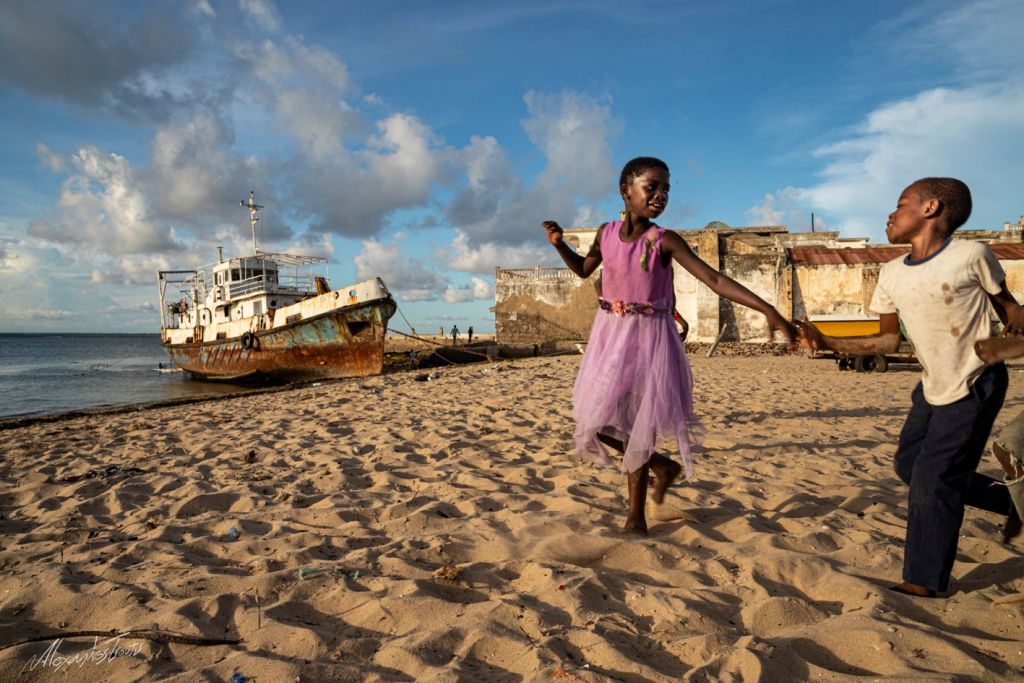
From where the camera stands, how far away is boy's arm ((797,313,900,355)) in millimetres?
2451

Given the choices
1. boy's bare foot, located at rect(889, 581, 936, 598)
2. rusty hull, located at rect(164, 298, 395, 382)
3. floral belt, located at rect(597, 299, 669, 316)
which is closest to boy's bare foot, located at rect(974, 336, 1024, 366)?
boy's bare foot, located at rect(889, 581, 936, 598)

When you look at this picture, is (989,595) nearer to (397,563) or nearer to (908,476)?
(908,476)

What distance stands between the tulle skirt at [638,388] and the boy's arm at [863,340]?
20.2 inches

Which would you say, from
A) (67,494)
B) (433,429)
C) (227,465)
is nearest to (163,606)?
(67,494)

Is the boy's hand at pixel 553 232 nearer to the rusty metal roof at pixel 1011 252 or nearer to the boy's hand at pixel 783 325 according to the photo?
the boy's hand at pixel 783 325

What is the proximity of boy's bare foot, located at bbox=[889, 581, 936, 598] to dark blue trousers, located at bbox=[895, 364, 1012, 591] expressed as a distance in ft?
0.06

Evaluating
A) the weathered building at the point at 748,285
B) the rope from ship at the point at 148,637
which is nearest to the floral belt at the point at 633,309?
the rope from ship at the point at 148,637

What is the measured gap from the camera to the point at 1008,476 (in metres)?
2.20

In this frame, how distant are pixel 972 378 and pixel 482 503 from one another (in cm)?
235

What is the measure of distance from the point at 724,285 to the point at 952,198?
0.87 m

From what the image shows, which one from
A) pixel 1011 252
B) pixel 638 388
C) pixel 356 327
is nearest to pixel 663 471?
pixel 638 388

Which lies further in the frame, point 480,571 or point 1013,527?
point 480,571

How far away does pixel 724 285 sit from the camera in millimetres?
2602

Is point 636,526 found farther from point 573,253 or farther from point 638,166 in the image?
point 638,166
